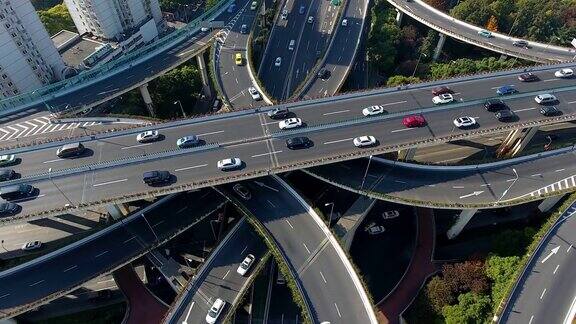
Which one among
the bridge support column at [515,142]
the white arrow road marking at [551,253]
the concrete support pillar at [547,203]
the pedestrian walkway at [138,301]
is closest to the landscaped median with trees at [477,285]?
the white arrow road marking at [551,253]

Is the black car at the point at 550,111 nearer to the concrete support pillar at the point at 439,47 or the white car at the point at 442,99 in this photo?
the white car at the point at 442,99

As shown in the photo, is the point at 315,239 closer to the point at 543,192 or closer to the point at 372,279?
the point at 372,279

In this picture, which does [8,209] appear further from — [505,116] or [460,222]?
[505,116]

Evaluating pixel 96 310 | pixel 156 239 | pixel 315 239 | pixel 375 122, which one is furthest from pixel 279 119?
pixel 96 310

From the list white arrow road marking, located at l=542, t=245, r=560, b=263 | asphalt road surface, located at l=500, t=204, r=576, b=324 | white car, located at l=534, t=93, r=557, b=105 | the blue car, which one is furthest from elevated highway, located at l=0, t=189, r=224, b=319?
white car, located at l=534, t=93, r=557, b=105

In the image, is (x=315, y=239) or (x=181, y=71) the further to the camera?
(x=181, y=71)

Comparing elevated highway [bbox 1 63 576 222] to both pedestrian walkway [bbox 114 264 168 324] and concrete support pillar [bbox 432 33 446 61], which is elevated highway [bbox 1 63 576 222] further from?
concrete support pillar [bbox 432 33 446 61]
